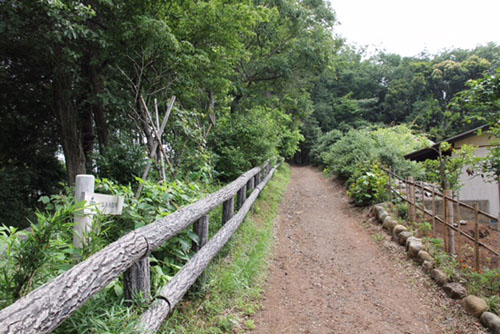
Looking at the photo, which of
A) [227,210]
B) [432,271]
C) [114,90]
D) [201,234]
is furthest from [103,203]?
[114,90]

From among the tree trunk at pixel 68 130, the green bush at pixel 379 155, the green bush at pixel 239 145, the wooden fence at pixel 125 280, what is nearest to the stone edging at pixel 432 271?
the wooden fence at pixel 125 280

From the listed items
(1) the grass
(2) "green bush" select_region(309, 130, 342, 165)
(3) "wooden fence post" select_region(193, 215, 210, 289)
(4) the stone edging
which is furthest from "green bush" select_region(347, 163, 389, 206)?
(2) "green bush" select_region(309, 130, 342, 165)

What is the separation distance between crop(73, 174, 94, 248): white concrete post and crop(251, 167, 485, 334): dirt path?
6.49ft

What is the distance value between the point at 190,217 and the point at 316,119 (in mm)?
32392

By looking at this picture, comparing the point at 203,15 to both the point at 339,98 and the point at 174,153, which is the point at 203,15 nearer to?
the point at 174,153

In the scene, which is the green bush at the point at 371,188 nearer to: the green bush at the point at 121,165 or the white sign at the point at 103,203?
the green bush at the point at 121,165

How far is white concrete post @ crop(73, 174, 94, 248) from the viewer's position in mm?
2193

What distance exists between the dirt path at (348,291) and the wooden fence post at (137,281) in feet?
4.69

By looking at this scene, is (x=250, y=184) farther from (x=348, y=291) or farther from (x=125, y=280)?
(x=125, y=280)

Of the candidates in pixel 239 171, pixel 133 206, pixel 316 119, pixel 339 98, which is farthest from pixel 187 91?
pixel 339 98

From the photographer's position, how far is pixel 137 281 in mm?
2279

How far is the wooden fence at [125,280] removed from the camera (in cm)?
130

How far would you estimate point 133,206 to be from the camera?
3.16 m

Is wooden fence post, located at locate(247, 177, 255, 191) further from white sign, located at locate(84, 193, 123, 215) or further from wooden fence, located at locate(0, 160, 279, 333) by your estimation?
white sign, located at locate(84, 193, 123, 215)
